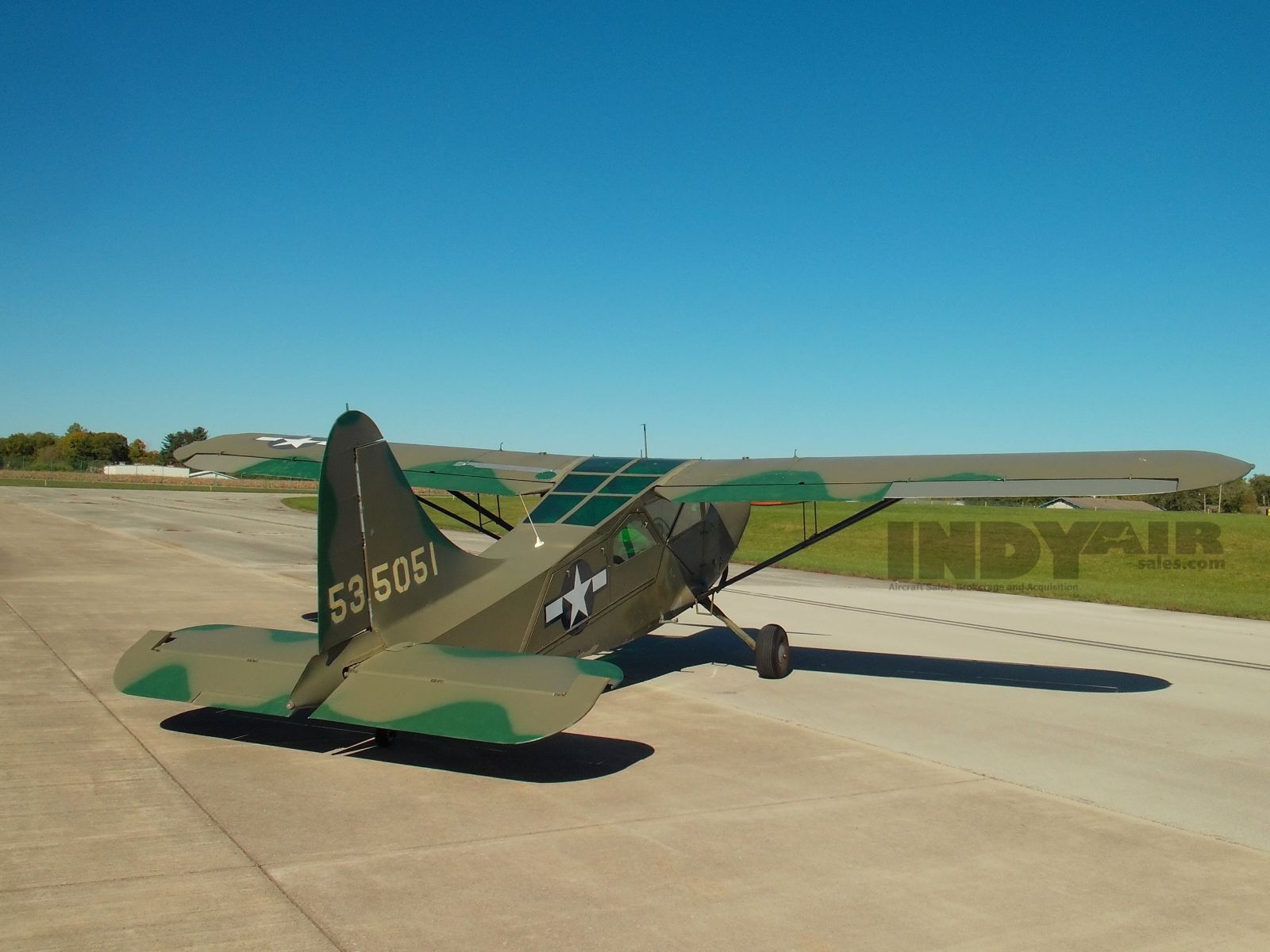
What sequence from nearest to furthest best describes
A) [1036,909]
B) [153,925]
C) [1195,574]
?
[153,925] < [1036,909] < [1195,574]

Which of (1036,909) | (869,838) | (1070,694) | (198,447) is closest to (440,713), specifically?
(869,838)

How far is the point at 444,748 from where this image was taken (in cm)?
850

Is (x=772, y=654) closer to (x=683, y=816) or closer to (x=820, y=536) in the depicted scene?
(x=820, y=536)

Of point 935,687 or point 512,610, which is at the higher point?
point 512,610

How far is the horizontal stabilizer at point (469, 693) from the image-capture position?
659cm

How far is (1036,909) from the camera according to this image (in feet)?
17.9

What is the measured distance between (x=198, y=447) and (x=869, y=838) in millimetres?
11821

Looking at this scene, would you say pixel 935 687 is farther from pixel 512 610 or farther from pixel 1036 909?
pixel 1036 909

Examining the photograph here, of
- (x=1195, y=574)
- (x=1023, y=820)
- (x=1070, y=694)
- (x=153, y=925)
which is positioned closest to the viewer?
(x=153, y=925)

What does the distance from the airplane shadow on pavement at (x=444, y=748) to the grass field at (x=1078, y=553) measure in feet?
47.2

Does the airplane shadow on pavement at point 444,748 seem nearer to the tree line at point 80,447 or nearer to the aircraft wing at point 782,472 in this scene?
the aircraft wing at point 782,472

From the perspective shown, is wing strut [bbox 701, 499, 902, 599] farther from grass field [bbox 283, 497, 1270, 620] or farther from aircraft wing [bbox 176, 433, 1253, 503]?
grass field [bbox 283, 497, 1270, 620]

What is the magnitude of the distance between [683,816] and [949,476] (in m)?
5.69

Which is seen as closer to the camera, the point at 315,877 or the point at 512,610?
the point at 315,877
